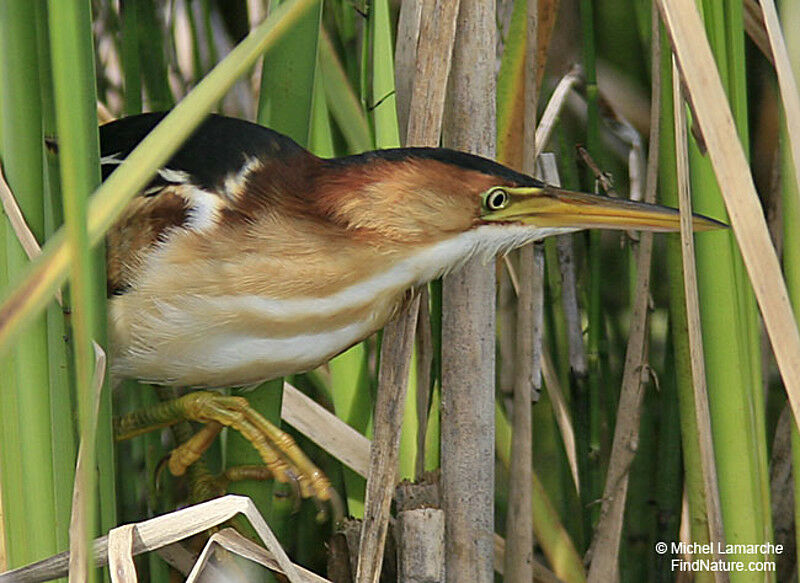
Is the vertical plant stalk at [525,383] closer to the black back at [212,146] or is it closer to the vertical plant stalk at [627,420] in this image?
the vertical plant stalk at [627,420]

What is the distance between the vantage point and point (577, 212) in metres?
0.83

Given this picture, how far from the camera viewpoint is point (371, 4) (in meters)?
0.87

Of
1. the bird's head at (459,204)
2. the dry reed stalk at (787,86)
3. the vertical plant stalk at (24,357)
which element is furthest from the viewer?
the bird's head at (459,204)

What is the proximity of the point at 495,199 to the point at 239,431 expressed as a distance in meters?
0.29

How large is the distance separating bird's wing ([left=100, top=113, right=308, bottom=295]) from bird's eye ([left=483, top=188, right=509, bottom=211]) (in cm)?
16

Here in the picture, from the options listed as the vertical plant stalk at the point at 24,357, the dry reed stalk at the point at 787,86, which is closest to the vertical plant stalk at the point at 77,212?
the vertical plant stalk at the point at 24,357

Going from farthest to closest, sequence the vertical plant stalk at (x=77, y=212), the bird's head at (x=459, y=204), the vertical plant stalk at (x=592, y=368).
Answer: the vertical plant stalk at (x=592, y=368), the bird's head at (x=459, y=204), the vertical plant stalk at (x=77, y=212)

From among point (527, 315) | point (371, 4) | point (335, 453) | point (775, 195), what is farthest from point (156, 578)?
point (775, 195)

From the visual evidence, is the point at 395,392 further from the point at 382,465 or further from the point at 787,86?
the point at 787,86

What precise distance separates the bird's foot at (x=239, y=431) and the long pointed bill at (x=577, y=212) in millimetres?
257

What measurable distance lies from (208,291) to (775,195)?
1.94 ft

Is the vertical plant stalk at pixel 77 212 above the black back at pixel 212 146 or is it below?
below

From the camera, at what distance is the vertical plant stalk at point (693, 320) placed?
29.4 inches

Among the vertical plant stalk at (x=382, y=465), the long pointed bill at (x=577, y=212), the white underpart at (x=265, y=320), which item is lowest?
the vertical plant stalk at (x=382, y=465)
